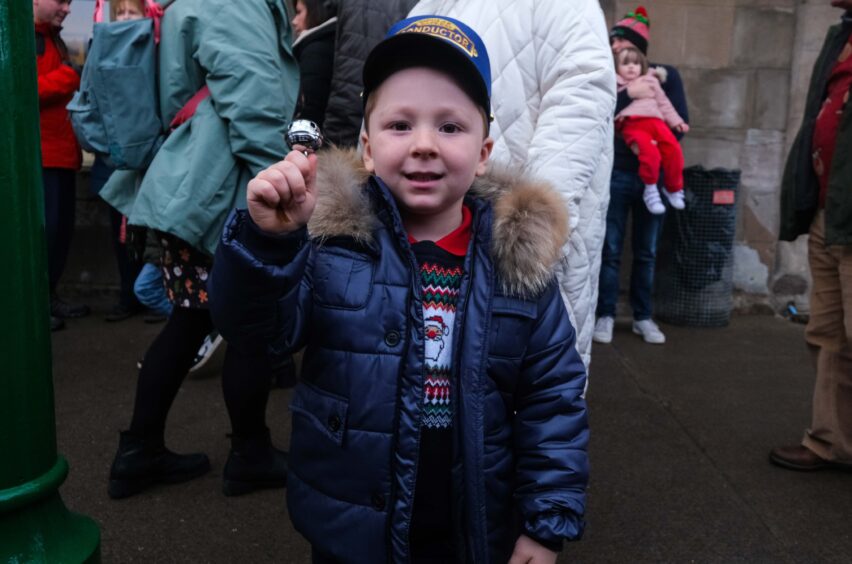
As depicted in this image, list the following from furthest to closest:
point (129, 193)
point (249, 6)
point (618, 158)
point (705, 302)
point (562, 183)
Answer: point (705, 302)
point (618, 158)
point (129, 193)
point (249, 6)
point (562, 183)

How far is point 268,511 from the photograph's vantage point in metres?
2.98

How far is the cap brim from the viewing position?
1609 mm

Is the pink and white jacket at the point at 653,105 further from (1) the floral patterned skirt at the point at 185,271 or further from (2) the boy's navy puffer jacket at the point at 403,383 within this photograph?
(2) the boy's navy puffer jacket at the point at 403,383

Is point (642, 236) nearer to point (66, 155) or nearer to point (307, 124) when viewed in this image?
point (66, 155)

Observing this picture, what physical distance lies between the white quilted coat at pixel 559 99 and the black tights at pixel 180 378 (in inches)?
47.1

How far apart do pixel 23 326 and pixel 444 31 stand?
0.95 m

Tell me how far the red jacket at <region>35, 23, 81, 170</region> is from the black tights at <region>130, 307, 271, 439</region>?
2659 mm

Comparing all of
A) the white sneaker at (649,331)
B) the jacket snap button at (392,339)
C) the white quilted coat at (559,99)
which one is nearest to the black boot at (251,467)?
the white quilted coat at (559,99)

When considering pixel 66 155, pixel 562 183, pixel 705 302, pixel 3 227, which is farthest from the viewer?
pixel 705 302

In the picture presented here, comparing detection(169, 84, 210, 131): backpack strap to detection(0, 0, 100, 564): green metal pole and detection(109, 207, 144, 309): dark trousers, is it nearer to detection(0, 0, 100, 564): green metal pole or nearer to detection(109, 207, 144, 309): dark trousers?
detection(0, 0, 100, 564): green metal pole

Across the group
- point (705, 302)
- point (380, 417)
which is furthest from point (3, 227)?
point (705, 302)

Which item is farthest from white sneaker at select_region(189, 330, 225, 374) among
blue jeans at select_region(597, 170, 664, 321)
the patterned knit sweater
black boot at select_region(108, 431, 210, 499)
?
the patterned knit sweater

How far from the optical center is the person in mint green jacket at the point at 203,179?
9.39ft

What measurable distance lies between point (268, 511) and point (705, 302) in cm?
402
